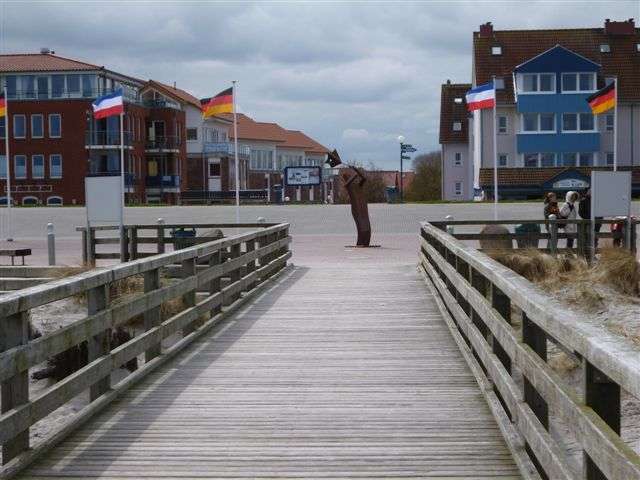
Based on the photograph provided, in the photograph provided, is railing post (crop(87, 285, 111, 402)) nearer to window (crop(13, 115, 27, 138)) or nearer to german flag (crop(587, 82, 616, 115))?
german flag (crop(587, 82, 616, 115))

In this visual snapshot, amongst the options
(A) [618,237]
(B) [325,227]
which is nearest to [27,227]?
(B) [325,227]

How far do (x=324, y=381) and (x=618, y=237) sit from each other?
15435 millimetres

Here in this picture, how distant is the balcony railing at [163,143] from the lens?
286 feet

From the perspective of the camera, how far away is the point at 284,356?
10328mm

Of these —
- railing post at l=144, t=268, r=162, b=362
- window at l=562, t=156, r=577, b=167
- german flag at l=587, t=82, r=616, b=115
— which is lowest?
railing post at l=144, t=268, r=162, b=362

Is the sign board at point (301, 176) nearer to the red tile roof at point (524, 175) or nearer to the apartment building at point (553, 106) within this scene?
the apartment building at point (553, 106)

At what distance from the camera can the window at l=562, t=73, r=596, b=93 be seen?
2670 inches

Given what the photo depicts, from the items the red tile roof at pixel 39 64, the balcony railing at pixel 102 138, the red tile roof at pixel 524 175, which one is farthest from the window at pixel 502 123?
the red tile roof at pixel 39 64

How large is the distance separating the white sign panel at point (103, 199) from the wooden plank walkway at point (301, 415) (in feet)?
35.5

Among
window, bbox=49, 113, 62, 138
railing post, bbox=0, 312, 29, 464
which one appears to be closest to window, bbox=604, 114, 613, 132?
window, bbox=49, 113, 62, 138

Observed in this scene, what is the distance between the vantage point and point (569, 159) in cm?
6894

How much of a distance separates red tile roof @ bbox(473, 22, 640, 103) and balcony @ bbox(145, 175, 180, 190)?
29.1m

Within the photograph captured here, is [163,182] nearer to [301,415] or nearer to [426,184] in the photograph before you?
[426,184]

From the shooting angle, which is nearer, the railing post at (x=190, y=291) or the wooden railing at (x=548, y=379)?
the wooden railing at (x=548, y=379)
